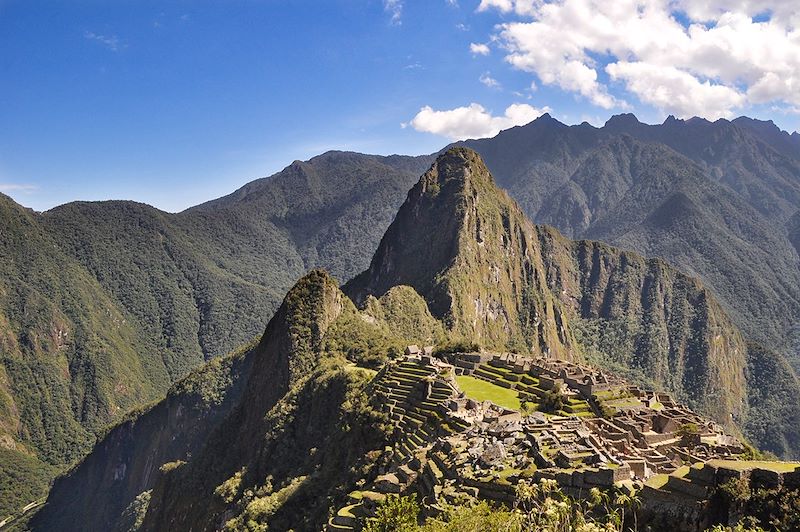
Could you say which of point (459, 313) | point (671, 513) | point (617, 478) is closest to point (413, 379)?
point (617, 478)

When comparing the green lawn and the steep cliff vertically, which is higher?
the green lawn

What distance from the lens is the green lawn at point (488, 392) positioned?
65.1 m

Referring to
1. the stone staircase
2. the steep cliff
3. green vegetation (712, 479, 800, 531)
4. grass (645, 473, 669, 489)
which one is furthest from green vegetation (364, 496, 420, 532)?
the steep cliff

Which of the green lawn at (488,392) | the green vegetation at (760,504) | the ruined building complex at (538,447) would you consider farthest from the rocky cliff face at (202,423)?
the green vegetation at (760,504)

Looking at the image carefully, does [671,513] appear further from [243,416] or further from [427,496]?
[243,416]

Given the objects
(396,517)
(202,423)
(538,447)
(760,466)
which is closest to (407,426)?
(538,447)

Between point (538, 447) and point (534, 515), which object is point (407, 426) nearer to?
point (538, 447)

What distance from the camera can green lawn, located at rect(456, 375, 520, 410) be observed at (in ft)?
213

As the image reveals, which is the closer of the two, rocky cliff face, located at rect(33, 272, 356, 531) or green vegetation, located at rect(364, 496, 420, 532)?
green vegetation, located at rect(364, 496, 420, 532)

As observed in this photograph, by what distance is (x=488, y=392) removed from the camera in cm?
6925

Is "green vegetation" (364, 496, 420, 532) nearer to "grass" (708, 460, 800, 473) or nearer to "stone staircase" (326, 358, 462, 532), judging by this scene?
"stone staircase" (326, 358, 462, 532)

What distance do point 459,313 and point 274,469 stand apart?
293ft

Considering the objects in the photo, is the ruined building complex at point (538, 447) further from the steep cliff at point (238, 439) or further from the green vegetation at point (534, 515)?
the steep cliff at point (238, 439)

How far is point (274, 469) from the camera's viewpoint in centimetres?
7688
